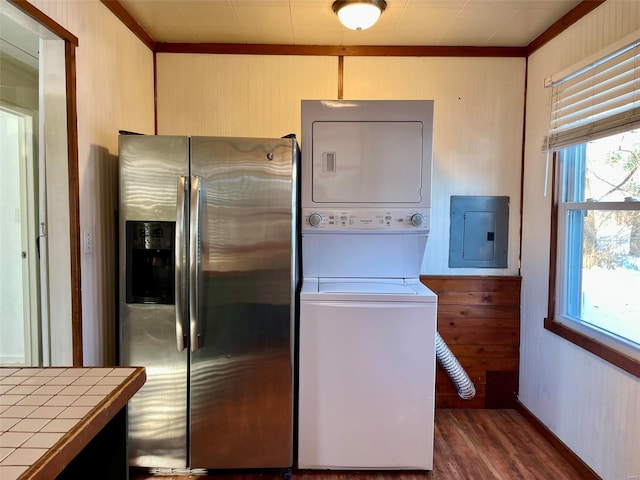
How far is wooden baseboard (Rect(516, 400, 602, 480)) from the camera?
5.94ft

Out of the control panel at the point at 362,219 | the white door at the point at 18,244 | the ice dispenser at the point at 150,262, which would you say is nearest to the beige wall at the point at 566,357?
the control panel at the point at 362,219

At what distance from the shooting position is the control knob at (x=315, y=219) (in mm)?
1970

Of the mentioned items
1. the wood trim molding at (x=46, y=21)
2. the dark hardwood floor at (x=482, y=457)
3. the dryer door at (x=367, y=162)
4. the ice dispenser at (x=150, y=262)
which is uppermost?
the wood trim molding at (x=46, y=21)

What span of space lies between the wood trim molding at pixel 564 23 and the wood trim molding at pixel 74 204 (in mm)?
2447

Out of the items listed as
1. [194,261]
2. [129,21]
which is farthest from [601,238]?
[129,21]

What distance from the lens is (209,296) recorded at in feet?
5.84

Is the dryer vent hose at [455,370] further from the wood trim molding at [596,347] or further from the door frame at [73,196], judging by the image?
the door frame at [73,196]

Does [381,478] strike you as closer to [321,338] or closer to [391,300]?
[321,338]

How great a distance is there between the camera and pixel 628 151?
5.59 feet

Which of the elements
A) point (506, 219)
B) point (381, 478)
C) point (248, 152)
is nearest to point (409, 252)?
point (506, 219)

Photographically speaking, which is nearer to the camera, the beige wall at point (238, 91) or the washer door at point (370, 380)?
the washer door at point (370, 380)

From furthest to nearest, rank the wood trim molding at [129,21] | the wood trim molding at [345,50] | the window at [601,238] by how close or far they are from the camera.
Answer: the wood trim molding at [345,50] → the wood trim molding at [129,21] → the window at [601,238]

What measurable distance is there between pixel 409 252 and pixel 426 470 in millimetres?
1122

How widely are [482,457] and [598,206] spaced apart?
1443 mm
